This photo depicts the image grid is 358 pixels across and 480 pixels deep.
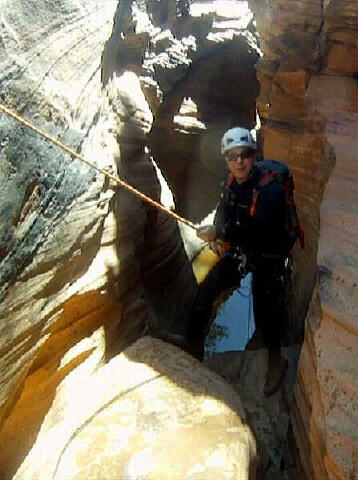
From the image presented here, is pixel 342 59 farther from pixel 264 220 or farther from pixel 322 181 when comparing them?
pixel 264 220

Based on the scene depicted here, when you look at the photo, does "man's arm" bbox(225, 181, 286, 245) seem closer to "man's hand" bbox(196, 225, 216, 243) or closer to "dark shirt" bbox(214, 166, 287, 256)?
"dark shirt" bbox(214, 166, 287, 256)

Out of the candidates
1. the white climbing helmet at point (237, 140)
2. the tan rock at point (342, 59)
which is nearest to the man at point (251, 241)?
the white climbing helmet at point (237, 140)

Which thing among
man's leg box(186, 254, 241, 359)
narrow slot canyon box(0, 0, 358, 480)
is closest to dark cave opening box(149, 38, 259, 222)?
narrow slot canyon box(0, 0, 358, 480)

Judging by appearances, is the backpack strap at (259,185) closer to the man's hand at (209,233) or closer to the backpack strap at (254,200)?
the backpack strap at (254,200)

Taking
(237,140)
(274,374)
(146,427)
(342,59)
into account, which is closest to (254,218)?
(237,140)

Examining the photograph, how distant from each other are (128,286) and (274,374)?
216cm

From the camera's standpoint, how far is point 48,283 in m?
4.02

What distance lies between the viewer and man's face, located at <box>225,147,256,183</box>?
4.17 meters

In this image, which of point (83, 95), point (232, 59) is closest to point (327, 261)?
point (83, 95)

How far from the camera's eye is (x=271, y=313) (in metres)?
4.62

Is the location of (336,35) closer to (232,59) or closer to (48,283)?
(48,283)

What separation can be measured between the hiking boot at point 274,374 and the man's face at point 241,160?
197cm

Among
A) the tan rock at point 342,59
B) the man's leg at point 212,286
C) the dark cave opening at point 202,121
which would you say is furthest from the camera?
the dark cave opening at point 202,121

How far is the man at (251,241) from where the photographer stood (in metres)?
4.17
